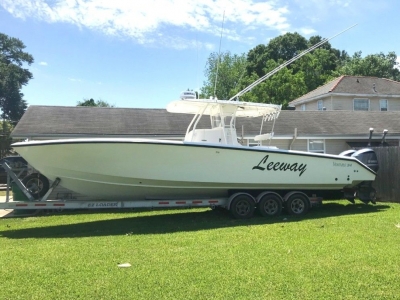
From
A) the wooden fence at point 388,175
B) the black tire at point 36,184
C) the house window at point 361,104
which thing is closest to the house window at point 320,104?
the house window at point 361,104

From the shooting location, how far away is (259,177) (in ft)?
30.5

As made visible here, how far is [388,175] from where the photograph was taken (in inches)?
474

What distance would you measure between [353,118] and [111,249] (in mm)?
14706

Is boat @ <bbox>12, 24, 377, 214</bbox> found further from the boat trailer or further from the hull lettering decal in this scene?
the boat trailer

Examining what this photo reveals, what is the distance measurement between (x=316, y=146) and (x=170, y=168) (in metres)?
8.28

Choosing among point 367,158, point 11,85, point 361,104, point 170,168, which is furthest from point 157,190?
point 11,85

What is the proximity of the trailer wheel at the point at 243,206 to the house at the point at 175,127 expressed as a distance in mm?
3384

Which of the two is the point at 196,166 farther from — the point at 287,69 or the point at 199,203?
the point at 287,69

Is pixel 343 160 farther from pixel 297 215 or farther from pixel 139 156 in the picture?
pixel 139 156

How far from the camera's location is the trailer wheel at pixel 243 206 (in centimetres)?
929

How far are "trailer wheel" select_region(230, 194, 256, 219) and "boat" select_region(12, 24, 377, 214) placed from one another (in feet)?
0.76

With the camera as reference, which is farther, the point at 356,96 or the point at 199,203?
the point at 356,96

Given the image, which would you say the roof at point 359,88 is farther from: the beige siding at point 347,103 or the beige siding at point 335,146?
the beige siding at point 335,146

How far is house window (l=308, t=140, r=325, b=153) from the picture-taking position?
15.0 m
